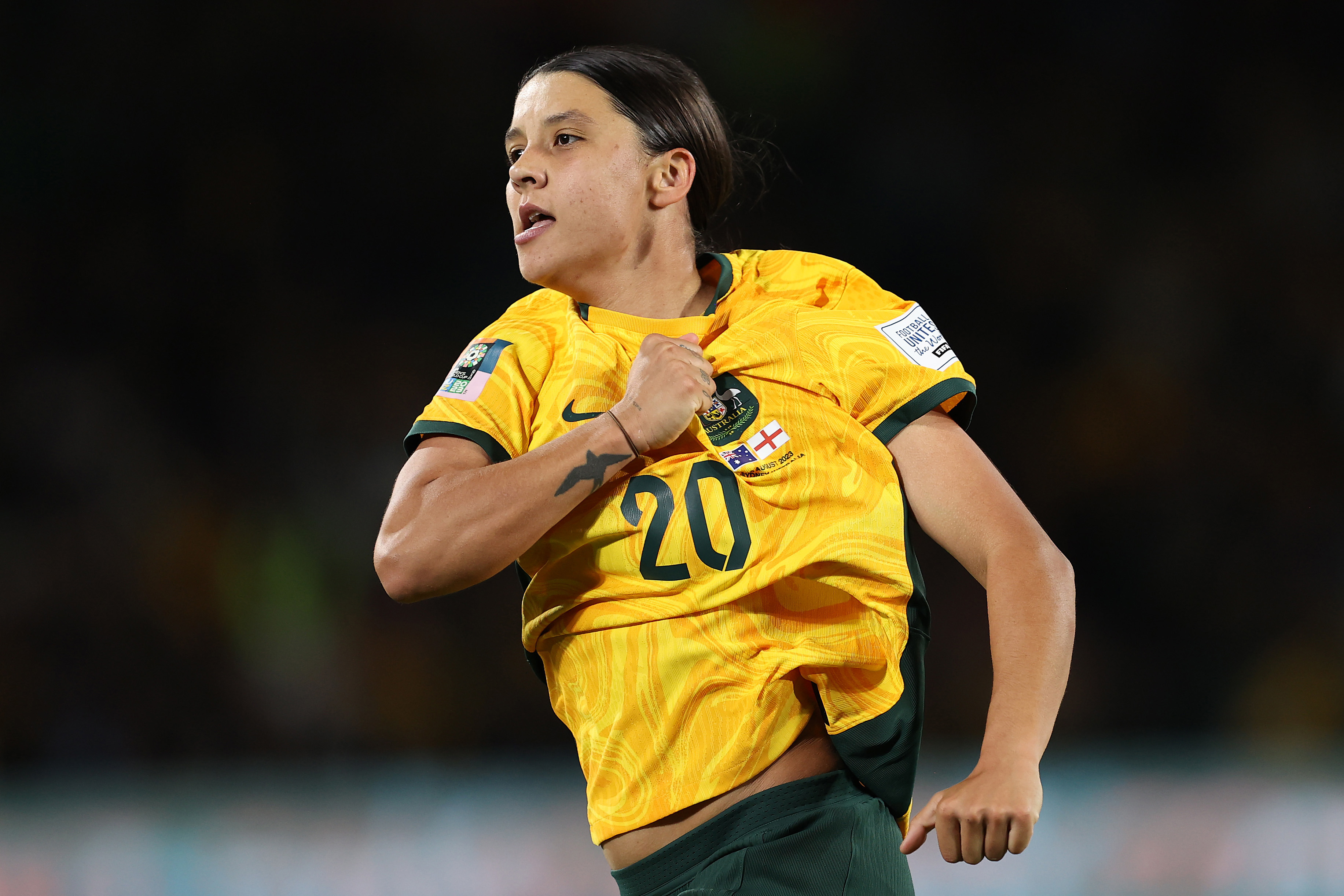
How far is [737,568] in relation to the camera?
1.07 m

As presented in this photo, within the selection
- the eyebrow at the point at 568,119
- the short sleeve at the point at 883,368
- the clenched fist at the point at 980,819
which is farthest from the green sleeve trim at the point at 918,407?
the eyebrow at the point at 568,119

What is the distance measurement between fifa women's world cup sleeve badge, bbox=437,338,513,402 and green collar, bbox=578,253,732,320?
109 mm

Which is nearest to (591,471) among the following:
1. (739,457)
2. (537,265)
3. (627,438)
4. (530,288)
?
(627,438)

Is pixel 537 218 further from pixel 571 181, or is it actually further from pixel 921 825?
pixel 921 825

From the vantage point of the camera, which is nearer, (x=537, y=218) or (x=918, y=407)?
(x=918, y=407)

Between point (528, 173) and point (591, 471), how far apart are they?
1.23 ft

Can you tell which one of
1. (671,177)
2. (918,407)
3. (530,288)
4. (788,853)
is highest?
(671,177)

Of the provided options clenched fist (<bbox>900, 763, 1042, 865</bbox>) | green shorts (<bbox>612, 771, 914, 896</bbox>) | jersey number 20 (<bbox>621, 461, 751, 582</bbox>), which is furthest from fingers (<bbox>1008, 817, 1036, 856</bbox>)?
jersey number 20 (<bbox>621, 461, 751, 582</bbox>)

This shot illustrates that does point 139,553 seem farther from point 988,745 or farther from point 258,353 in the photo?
point 988,745

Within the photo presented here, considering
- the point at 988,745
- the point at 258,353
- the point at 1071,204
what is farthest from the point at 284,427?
the point at 988,745

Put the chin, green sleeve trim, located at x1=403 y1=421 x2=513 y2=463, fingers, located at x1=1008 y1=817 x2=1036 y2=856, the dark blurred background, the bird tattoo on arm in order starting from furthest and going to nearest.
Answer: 1. the dark blurred background
2. the chin
3. green sleeve trim, located at x1=403 y1=421 x2=513 y2=463
4. the bird tattoo on arm
5. fingers, located at x1=1008 y1=817 x2=1036 y2=856

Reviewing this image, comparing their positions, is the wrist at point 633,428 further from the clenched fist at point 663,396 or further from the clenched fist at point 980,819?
the clenched fist at point 980,819

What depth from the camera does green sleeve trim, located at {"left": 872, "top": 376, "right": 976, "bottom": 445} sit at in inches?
44.5

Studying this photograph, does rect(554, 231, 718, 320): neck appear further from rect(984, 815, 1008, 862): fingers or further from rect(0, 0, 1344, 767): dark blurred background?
rect(0, 0, 1344, 767): dark blurred background
